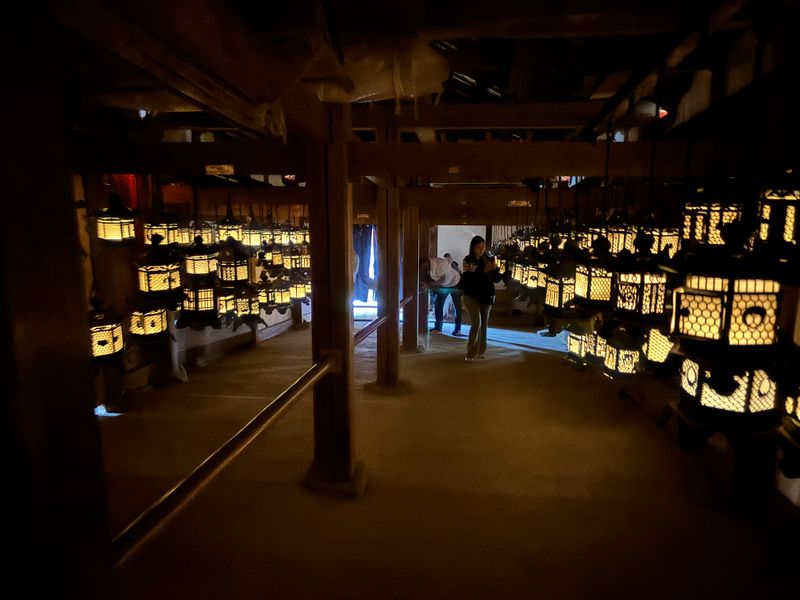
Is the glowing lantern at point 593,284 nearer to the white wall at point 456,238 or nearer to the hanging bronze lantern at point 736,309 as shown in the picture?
the hanging bronze lantern at point 736,309

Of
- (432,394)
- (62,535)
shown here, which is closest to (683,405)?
(62,535)

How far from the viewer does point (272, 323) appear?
12039mm

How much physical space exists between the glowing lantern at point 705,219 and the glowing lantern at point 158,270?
17.5 feet

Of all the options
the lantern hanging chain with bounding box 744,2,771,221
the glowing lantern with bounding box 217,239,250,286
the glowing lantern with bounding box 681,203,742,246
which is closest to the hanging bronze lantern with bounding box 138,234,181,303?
the glowing lantern with bounding box 217,239,250,286

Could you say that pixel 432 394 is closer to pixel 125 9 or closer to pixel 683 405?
pixel 683 405

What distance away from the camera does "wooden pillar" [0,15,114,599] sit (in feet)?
2.86

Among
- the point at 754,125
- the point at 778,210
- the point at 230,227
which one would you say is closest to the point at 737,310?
the point at 778,210

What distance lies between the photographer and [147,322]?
19.4ft

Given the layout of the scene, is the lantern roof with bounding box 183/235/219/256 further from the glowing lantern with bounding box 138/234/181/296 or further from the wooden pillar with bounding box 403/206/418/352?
the wooden pillar with bounding box 403/206/418/352

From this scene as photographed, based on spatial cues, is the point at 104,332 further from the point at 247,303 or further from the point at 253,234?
the point at 253,234

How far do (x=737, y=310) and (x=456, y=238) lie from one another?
14617 mm

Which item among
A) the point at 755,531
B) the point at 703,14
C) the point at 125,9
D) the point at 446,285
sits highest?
the point at 703,14

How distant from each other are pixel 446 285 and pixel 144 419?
320 inches

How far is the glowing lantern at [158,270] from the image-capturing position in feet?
18.6
